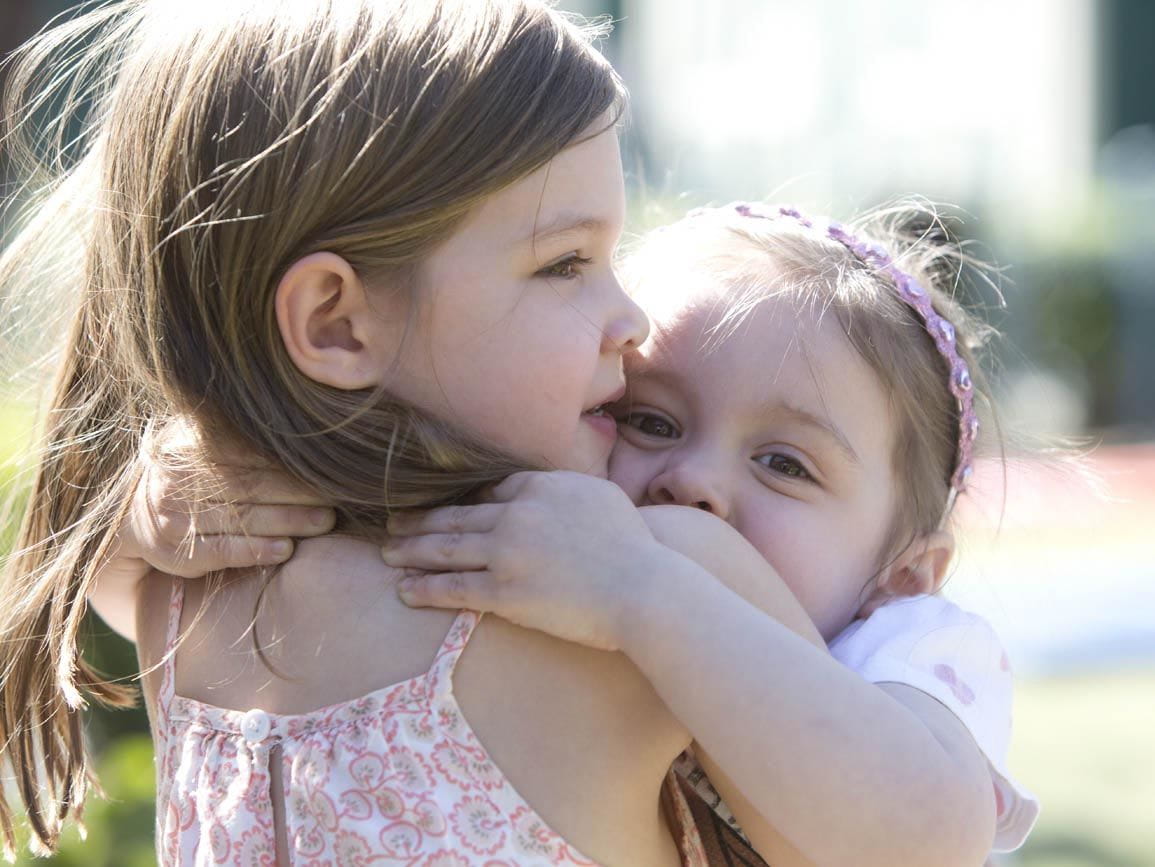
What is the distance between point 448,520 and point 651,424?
0.67 metres

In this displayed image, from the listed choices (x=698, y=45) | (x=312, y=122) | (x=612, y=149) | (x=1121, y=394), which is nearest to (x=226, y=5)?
(x=312, y=122)

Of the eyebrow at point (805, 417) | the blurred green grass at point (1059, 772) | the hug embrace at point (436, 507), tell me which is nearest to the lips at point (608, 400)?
the hug embrace at point (436, 507)

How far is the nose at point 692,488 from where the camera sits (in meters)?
2.34

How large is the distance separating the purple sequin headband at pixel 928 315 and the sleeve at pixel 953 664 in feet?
1.28

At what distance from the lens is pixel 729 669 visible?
5.91 ft

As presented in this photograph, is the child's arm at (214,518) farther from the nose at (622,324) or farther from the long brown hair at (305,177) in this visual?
the nose at (622,324)

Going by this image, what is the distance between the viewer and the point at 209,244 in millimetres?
2023

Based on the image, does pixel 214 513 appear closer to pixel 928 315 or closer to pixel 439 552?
pixel 439 552

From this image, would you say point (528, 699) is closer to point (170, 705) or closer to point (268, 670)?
point (268, 670)

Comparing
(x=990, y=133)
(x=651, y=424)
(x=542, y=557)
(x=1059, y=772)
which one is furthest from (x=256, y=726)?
(x=990, y=133)

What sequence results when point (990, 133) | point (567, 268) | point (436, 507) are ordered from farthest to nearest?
point (990, 133) → point (567, 268) → point (436, 507)

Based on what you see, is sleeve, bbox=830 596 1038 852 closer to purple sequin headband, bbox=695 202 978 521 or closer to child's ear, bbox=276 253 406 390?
purple sequin headband, bbox=695 202 978 521

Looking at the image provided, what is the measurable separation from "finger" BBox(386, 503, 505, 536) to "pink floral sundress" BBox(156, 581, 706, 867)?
130 mm

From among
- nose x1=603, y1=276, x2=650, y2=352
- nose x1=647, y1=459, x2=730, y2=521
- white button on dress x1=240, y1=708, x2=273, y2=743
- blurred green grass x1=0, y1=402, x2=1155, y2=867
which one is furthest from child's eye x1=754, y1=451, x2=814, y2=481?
blurred green grass x1=0, y1=402, x2=1155, y2=867
